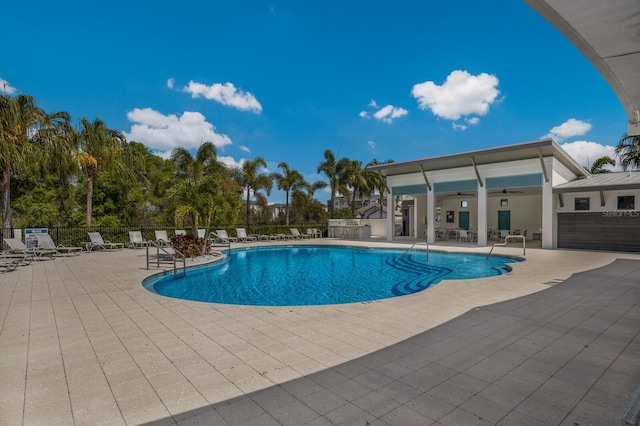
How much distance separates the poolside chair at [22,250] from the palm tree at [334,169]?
22.7m

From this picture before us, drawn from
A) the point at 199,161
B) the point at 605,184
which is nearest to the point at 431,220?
the point at 605,184

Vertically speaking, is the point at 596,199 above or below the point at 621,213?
above

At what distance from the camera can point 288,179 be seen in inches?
1165

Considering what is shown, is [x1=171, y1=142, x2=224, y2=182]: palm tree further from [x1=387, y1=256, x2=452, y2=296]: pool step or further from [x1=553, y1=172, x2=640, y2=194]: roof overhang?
[x1=553, y1=172, x2=640, y2=194]: roof overhang

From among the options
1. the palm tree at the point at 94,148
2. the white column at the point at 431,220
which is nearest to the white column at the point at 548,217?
the white column at the point at 431,220

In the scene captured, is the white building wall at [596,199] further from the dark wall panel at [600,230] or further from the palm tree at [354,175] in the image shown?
the palm tree at [354,175]

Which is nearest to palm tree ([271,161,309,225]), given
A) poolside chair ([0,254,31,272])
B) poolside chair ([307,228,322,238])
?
poolside chair ([307,228,322,238])

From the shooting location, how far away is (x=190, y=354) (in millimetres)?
3658

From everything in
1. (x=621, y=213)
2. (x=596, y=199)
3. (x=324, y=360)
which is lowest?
(x=324, y=360)

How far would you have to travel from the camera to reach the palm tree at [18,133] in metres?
13.6

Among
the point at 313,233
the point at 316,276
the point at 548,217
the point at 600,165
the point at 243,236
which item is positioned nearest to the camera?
the point at 316,276

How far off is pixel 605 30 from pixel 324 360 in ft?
12.7

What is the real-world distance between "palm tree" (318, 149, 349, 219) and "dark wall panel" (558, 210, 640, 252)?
18663 mm

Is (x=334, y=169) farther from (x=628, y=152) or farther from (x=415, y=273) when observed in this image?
(x=628, y=152)
